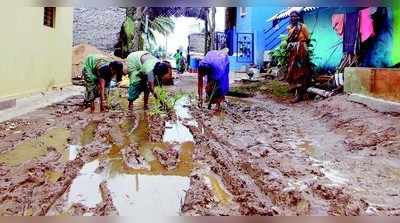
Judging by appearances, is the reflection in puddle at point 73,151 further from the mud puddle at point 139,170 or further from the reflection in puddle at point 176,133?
the reflection in puddle at point 176,133

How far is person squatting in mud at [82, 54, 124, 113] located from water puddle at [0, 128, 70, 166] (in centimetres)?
22

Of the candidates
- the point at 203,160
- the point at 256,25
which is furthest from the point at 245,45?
the point at 203,160

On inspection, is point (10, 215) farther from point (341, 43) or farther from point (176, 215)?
point (341, 43)

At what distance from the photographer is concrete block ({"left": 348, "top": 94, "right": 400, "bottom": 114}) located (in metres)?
2.09

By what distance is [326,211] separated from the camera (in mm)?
1857

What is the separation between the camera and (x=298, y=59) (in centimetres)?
223

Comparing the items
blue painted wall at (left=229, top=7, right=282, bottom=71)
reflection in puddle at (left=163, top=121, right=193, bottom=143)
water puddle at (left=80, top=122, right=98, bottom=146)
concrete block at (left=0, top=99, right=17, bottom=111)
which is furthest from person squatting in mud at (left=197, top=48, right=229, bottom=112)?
concrete block at (left=0, top=99, right=17, bottom=111)

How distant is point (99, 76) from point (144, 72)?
0.76 feet

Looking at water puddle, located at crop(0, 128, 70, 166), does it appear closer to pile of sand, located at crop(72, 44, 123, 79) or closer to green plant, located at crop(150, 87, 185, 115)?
pile of sand, located at crop(72, 44, 123, 79)

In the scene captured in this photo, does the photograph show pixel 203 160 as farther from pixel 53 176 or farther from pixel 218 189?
pixel 53 176

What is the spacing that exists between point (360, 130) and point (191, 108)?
31.0 inches

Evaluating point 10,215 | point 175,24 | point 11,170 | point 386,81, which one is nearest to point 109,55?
point 175,24

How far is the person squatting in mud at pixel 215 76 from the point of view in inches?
88.8

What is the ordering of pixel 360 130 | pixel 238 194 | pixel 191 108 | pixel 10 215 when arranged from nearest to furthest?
pixel 10 215 < pixel 238 194 < pixel 360 130 < pixel 191 108
